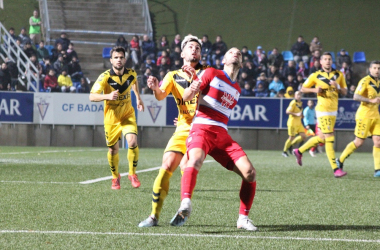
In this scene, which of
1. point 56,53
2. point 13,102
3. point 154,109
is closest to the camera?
point 13,102

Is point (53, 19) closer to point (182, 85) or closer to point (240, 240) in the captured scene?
point (182, 85)

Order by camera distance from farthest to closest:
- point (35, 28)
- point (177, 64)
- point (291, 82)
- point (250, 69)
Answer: point (35, 28), point (177, 64), point (250, 69), point (291, 82)

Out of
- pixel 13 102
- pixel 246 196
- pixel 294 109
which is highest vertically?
pixel 246 196

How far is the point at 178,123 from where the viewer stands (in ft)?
20.6

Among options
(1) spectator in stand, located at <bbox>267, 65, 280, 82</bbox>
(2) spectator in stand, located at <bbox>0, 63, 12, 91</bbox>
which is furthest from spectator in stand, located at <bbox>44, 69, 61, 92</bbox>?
(1) spectator in stand, located at <bbox>267, 65, 280, 82</bbox>

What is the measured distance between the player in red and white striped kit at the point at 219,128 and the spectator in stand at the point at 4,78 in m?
19.1

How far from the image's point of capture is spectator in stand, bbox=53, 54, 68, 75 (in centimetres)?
2447

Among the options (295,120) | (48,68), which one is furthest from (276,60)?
(48,68)

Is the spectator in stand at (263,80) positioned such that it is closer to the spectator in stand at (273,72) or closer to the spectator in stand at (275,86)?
the spectator in stand at (275,86)

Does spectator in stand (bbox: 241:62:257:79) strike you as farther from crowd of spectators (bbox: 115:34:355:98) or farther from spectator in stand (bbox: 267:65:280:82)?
spectator in stand (bbox: 267:65:280:82)

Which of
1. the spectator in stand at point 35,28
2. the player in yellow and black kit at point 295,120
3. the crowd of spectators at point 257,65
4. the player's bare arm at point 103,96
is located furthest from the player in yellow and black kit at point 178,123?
the spectator in stand at point 35,28

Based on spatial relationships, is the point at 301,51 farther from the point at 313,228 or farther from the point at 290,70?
the point at 313,228

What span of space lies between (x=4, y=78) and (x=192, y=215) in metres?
18.7

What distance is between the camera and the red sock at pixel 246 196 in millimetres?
5527
